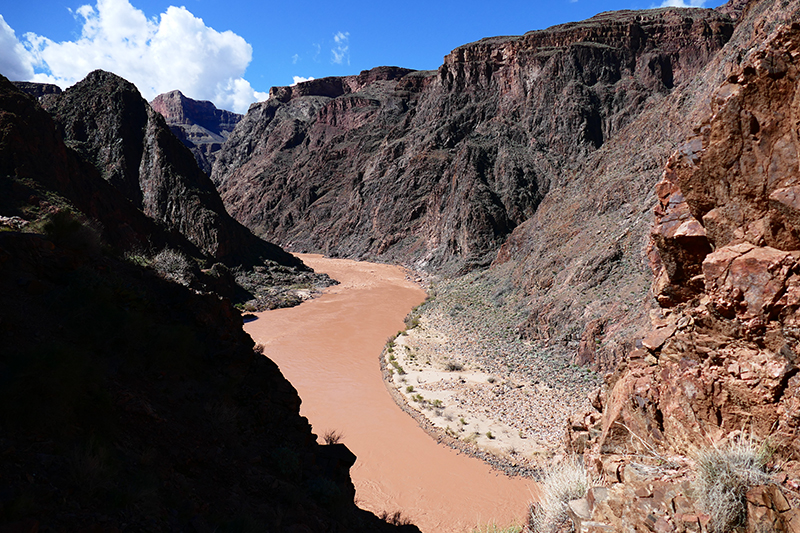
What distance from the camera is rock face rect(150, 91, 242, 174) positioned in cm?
15200

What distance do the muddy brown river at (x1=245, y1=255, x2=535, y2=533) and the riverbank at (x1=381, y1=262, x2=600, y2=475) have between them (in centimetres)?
69

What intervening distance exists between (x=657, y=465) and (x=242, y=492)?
4882 mm

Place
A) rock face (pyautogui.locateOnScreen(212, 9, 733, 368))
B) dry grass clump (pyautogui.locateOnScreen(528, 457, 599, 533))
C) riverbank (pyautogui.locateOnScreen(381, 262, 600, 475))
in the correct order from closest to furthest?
dry grass clump (pyautogui.locateOnScreen(528, 457, 599, 533))
riverbank (pyautogui.locateOnScreen(381, 262, 600, 475))
rock face (pyautogui.locateOnScreen(212, 9, 733, 368))

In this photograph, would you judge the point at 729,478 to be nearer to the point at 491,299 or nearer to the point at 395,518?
the point at 395,518

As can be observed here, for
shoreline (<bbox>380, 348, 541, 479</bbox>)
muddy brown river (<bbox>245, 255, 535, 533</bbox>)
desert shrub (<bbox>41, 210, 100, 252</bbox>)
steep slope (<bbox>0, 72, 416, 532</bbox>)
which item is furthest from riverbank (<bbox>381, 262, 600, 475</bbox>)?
desert shrub (<bbox>41, 210, 100, 252</bbox>)

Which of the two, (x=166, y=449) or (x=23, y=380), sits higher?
(x=23, y=380)

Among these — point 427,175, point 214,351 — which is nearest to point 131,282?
point 214,351

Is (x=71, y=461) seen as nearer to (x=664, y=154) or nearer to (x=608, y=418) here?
(x=608, y=418)

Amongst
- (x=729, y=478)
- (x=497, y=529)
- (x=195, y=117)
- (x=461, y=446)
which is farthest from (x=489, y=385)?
(x=195, y=117)

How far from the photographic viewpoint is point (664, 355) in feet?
16.1

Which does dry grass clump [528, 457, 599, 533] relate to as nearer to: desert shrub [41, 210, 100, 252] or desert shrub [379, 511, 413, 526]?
desert shrub [379, 511, 413, 526]

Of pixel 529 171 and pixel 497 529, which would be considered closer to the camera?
pixel 497 529

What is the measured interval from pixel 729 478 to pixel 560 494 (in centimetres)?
216

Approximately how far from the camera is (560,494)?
5184 mm
